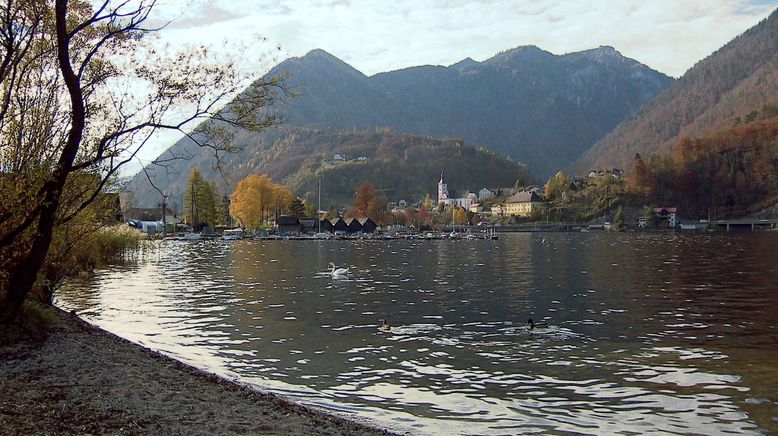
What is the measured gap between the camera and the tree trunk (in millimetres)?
14281

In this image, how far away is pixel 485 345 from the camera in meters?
21.2

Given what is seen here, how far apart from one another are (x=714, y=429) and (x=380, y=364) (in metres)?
8.85

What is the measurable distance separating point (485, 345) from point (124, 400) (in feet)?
41.2

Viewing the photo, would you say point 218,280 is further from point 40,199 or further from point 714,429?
point 714,429

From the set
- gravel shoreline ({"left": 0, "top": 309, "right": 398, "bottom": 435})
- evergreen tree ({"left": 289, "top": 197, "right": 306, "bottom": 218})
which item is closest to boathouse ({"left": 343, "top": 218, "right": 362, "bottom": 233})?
evergreen tree ({"left": 289, "top": 197, "right": 306, "bottom": 218})

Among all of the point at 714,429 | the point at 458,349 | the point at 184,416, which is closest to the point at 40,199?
the point at 184,416

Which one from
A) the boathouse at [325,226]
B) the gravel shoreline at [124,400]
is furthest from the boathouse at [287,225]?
the gravel shoreline at [124,400]

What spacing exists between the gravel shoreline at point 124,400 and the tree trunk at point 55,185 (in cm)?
115

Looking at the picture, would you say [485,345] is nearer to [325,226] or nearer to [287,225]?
→ [287,225]

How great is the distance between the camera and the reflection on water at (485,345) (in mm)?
14102

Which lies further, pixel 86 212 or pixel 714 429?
pixel 86 212

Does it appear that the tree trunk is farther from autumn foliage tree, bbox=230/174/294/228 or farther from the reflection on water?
autumn foliage tree, bbox=230/174/294/228

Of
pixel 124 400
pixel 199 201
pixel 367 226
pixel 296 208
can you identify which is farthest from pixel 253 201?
pixel 124 400

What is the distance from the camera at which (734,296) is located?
34.9 meters
